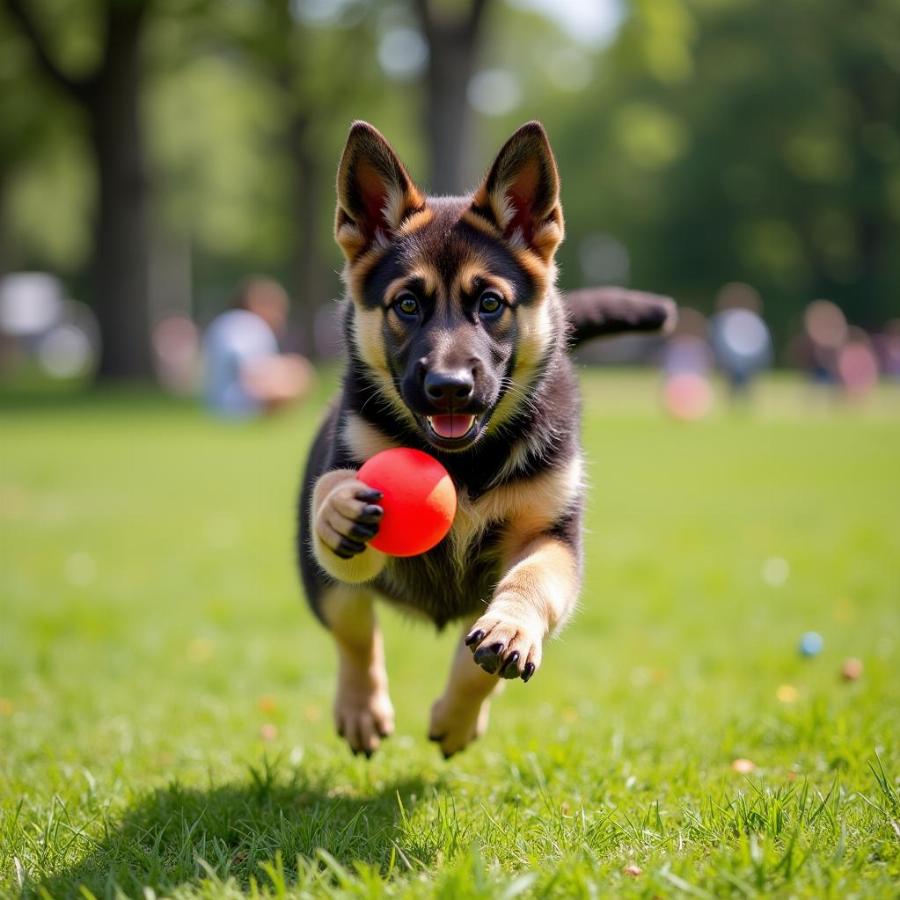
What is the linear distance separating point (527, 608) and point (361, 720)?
48.7 inches

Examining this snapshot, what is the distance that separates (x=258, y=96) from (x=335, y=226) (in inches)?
1674

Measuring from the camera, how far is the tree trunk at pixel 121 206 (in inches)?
1037

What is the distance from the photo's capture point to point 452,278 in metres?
3.87

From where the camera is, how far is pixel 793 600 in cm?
735

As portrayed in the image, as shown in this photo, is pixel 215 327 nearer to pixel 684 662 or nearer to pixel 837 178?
pixel 684 662

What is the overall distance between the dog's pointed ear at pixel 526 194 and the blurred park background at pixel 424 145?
21.7 m

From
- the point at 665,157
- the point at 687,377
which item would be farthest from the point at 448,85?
the point at 665,157

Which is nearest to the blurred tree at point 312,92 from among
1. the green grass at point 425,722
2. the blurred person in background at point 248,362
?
the blurred person in background at point 248,362

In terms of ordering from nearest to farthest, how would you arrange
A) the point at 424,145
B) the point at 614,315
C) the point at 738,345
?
the point at 614,315 < the point at 738,345 < the point at 424,145

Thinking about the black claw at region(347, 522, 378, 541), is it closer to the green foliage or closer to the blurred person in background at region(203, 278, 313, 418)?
the blurred person in background at region(203, 278, 313, 418)

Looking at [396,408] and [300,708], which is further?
[300,708]

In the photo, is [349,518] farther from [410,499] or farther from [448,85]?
[448,85]

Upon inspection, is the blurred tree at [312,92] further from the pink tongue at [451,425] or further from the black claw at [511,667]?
the black claw at [511,667]

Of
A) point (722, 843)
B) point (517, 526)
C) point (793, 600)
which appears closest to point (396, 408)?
point (517, 526)
